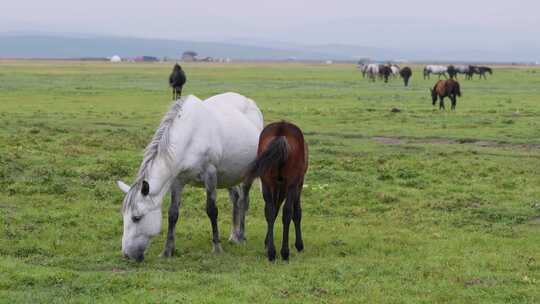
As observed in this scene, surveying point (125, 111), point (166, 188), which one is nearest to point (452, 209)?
point (166, 188)

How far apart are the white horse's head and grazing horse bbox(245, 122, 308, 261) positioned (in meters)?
1.40

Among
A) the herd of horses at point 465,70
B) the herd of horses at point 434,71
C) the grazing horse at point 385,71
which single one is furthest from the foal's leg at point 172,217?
the herd of horses at point 465,70

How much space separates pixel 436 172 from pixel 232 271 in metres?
8.69

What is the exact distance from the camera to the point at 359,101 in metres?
38.0

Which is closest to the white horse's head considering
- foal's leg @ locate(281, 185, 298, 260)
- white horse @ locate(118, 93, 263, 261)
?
white horse @ locate(118, 93, 263, 261)

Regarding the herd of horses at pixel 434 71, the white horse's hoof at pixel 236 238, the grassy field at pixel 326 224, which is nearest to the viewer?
the grassy field at pixel 326 224

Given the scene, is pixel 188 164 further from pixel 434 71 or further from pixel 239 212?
pixel 434 71

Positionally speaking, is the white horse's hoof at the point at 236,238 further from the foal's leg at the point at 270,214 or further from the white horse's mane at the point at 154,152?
the white horse's mane at the point at 154,152

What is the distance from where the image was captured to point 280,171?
957 centimetres

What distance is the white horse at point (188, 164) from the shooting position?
939 centimetres

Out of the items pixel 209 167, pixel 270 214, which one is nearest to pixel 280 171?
pixel 270 214

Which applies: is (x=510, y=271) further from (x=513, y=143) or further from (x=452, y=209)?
(x=513, y=143)

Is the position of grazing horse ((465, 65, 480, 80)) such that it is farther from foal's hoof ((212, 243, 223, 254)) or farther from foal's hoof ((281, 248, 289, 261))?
foal's hoof ((281, 248, 289, 261))

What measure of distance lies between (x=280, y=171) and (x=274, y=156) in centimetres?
31
